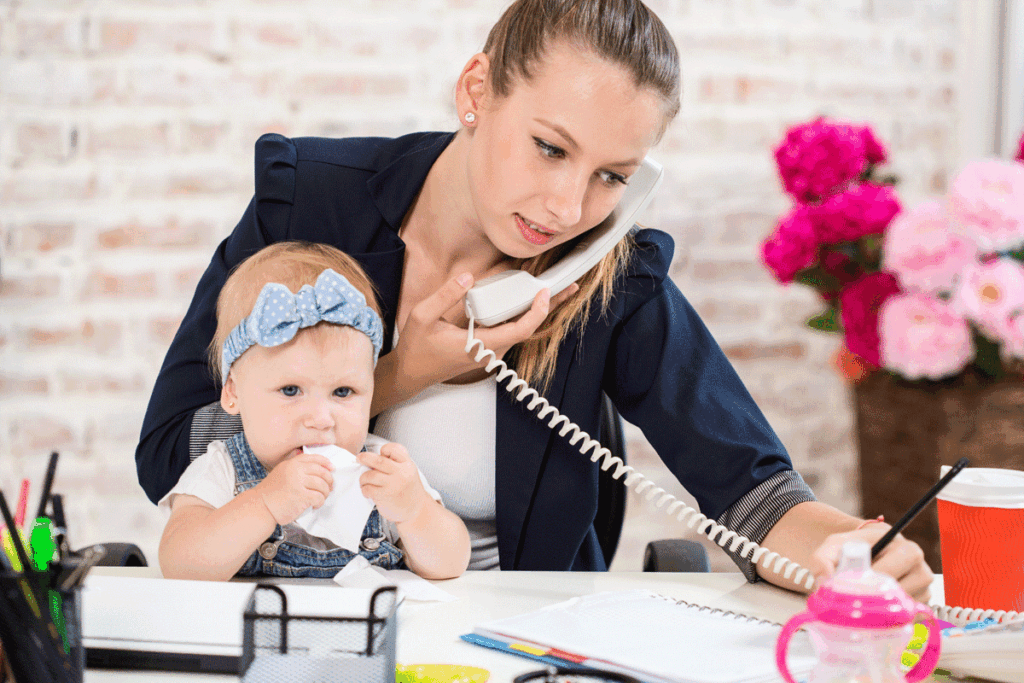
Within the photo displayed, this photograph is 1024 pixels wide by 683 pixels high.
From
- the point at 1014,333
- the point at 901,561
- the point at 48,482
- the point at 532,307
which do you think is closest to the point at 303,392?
the point at 532,307

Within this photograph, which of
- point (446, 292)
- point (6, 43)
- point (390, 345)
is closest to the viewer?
point (446, 292)

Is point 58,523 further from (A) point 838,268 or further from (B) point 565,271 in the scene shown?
(A) point 838,268

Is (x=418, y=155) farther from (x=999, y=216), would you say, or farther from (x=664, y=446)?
(x=999, y=216)

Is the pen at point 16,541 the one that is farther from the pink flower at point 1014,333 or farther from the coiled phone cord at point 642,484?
the pink flower at point 1014,333

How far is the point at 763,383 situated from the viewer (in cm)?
211

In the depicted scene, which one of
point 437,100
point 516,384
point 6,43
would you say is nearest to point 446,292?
point 516,384

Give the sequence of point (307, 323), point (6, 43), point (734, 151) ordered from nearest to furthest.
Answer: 1. point (307, 323)
2. point (6, 43)
3. point (734, 151)

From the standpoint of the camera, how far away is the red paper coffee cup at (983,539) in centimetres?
89

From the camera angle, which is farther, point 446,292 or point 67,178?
point 67,178

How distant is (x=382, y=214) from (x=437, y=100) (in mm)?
724

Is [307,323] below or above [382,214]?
below

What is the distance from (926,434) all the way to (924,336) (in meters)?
0.25

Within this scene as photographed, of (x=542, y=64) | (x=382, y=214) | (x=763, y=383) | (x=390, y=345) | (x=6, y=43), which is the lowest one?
(x=763, y=383)

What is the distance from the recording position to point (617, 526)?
143 cm
